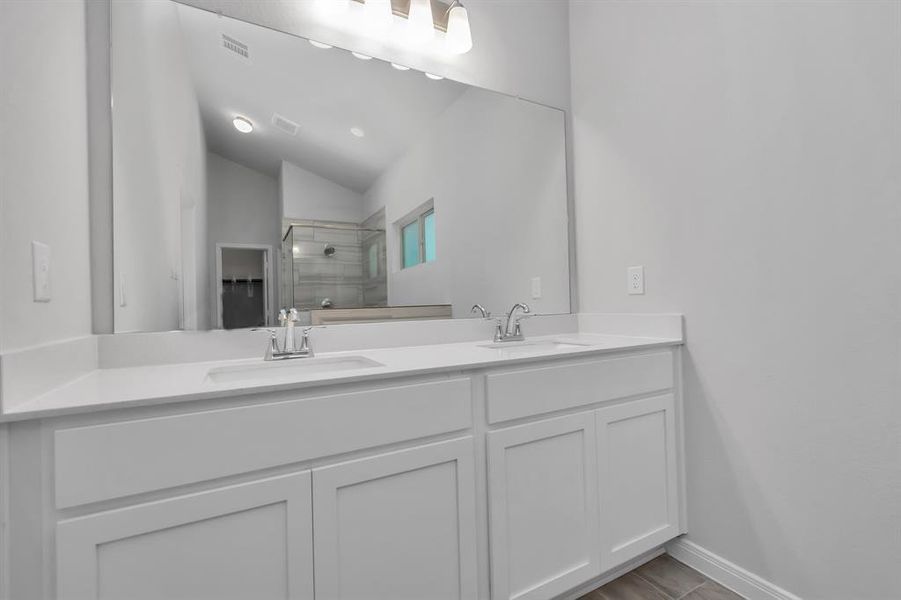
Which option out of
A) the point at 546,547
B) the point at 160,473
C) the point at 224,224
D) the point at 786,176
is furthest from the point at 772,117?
the point at 160,473

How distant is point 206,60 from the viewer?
1.32 m

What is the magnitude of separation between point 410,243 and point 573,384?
764mm

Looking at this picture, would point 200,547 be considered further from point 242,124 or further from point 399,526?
point 242,124

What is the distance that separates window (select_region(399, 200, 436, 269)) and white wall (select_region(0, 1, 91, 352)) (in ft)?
3.00

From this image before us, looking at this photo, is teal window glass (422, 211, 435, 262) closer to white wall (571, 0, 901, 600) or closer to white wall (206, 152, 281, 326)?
white wall (206, 152, 281, 326)

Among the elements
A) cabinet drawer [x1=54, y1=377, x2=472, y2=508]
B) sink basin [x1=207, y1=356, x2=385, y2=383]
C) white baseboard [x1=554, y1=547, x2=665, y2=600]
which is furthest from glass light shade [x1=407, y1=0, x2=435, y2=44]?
white baseboard [x1=554, y1=547, x2=665, y2=600]

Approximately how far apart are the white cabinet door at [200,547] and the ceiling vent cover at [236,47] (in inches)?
49.7

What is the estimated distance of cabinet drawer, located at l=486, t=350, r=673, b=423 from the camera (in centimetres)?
117

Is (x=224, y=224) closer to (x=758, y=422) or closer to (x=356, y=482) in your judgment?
(x=356, y=482)

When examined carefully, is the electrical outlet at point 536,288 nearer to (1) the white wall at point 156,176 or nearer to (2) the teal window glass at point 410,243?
(2) the teal window glass at point 410,243

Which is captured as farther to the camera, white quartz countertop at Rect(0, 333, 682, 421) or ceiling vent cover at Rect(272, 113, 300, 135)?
ceiling vent cover at Rect(272, 113, 300, 135)

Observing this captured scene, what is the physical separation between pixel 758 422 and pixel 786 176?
76 cm

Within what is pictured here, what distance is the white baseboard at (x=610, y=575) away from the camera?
1.36 metres

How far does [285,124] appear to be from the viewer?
1417 millimetres
